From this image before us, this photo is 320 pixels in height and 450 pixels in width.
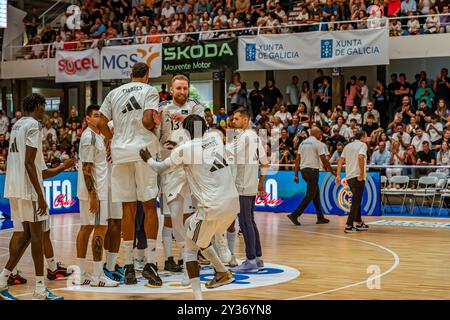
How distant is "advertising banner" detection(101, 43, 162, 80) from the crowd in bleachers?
39 centimetres

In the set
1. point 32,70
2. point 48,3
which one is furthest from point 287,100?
point 48,3

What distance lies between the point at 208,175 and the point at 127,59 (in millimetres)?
16456

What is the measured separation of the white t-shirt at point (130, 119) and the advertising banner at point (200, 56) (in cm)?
1358

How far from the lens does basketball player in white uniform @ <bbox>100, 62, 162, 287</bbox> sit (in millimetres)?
7641

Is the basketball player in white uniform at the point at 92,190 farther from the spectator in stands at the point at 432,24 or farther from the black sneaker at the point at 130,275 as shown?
the spectator in stands at the point at 432,24

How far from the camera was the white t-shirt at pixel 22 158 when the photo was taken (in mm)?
6996

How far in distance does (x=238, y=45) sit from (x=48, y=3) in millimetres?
13646

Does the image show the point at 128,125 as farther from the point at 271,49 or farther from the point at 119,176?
the point at 271,49

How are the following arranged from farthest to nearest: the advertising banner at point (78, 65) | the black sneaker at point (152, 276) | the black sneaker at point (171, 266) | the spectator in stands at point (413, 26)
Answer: the advertising banner at point (78, 65)
the spectator in stands at point (413, 26)
the black sneaker at point (171, 266)
the black sneaker at point (152, 276)

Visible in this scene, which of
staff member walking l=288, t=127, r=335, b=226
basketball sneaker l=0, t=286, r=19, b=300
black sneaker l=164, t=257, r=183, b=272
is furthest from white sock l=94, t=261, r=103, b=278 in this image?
staff member walking l=288, t=127, r=335, b=226

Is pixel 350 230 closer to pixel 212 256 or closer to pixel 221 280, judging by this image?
pixel 221 280

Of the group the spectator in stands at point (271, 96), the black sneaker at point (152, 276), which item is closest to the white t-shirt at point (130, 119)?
the black sneaker at point (152, 276)

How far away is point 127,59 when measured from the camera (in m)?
22.7

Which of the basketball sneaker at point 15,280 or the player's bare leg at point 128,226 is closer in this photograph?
the player's bare leg at point 128,226
